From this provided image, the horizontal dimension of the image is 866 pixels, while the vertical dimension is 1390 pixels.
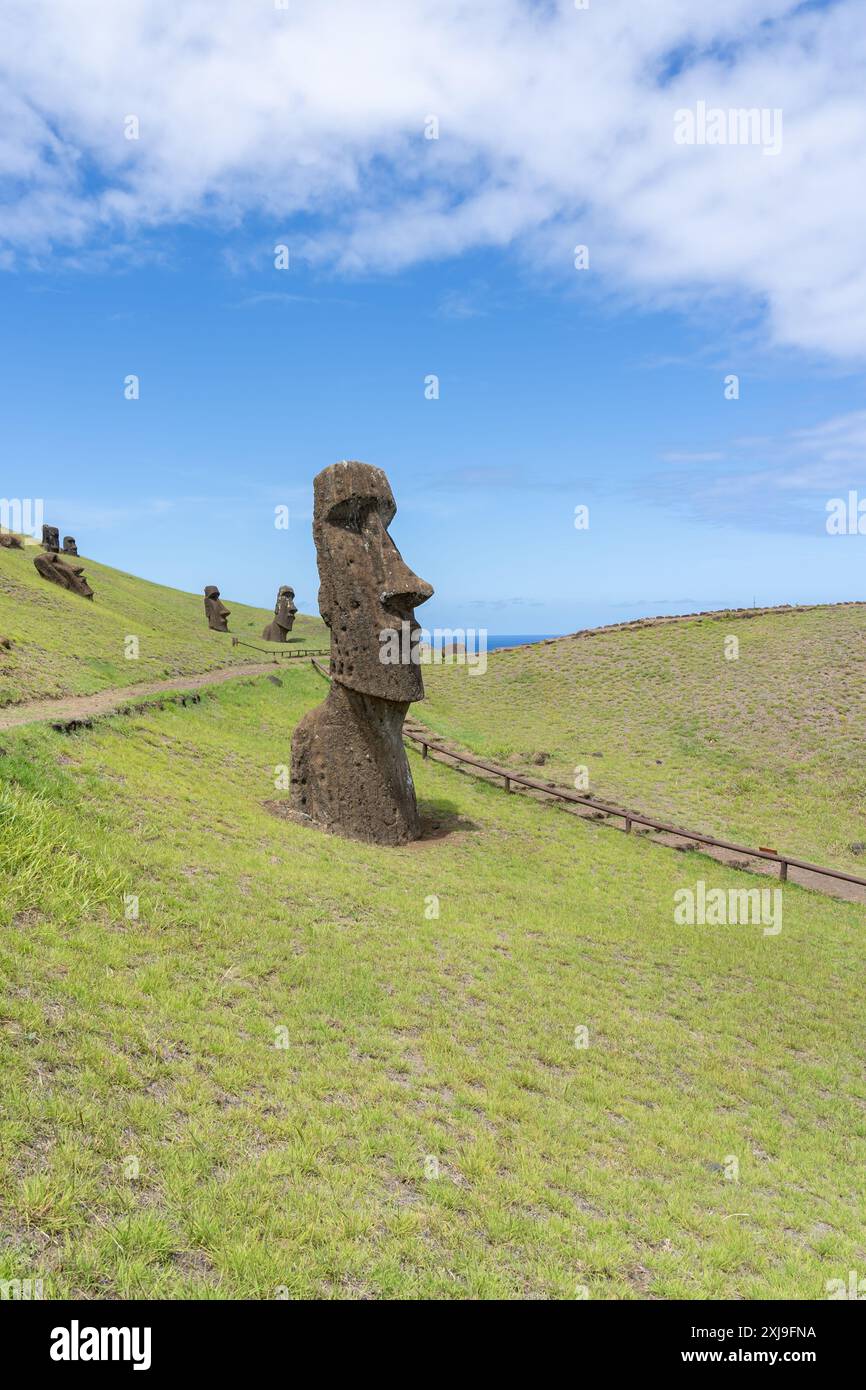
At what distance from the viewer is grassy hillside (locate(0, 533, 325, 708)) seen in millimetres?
21734

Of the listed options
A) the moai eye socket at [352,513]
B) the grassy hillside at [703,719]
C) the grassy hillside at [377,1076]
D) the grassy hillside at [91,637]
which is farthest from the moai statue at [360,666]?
the grassy hillside at [703,719]

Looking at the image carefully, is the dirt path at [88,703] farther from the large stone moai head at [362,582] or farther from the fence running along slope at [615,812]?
the fence running along slope at [615,812]

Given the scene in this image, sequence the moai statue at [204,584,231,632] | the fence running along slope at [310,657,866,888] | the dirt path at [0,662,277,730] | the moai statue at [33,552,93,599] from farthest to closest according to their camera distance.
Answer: the moai statue at [204,584,231,632], the moai statue at [33,552,93,599], the fence running along slope at [310,657,866,888], the dirt path at [0,662,277,730]

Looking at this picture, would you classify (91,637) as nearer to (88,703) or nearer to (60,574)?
(88,703)

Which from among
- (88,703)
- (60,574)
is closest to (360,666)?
(88,703)

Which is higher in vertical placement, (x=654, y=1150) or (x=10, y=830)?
(x=10, y=830)

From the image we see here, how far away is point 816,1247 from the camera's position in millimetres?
5512

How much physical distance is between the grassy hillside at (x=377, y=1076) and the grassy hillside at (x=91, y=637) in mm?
10174

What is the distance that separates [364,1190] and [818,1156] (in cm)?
473

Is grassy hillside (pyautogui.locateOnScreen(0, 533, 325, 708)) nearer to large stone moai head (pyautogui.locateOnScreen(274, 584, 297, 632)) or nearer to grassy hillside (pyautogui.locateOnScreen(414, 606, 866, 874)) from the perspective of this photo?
large stone moai head (pyautogui.locateOnScreen(274, 584, 297, 632))

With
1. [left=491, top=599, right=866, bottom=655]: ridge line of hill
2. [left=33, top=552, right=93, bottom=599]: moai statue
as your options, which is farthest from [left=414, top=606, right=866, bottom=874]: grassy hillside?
[left=33, top=552, right=93, bottom=599]: moai statue

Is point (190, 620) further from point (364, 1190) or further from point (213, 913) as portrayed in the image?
point (364, 1190)

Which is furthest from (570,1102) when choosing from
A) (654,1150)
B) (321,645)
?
(321,645)

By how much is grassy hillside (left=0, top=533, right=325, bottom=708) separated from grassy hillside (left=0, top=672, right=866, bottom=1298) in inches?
401
